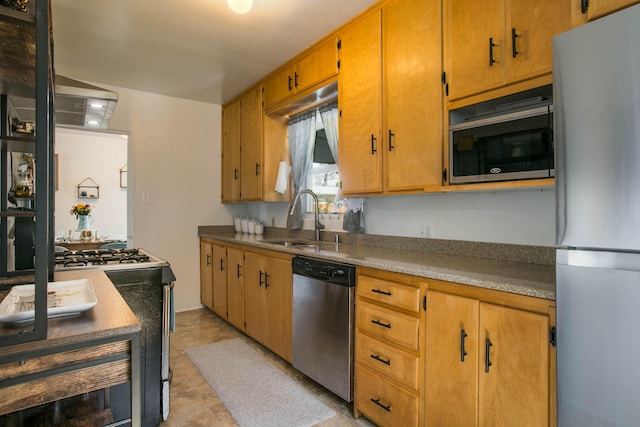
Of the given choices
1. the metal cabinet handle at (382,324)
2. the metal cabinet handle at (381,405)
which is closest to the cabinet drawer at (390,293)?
the metal cabinet handle at (382,324)

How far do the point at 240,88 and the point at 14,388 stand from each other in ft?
11.6

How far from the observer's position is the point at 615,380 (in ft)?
3.23

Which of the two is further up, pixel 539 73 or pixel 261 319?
pixel 539 73

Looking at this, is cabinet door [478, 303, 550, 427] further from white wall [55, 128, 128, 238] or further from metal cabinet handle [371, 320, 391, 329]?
white wall [55, 128, 128, 238]

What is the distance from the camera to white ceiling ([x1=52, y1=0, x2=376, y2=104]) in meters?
2.31

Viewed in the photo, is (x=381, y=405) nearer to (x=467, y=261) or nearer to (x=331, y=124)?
(x=467, y=261)

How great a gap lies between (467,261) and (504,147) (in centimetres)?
64

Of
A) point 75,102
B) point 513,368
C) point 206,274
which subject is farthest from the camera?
point 206,274

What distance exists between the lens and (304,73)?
9.66 feet

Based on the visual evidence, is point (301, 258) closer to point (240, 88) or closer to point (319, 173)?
point (319, 173)

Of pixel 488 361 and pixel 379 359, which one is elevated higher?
pixel 488 361

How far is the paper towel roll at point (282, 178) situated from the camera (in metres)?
3.60

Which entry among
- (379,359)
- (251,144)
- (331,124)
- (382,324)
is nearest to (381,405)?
(379,359)

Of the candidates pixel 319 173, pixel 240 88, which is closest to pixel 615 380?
pixel 319 173
